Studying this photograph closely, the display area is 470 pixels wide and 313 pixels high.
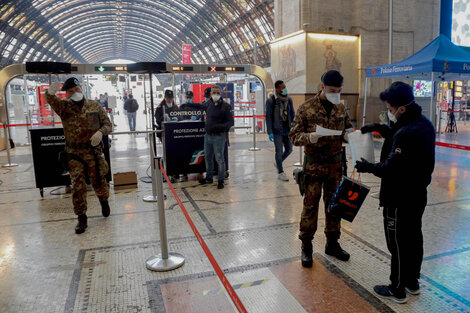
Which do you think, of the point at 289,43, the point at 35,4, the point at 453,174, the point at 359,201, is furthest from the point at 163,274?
the point at 35,4

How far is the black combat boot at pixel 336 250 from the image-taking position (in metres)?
3.69

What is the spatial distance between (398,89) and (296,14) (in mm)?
13129

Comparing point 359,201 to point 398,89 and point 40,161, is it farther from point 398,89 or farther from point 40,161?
point 40,161

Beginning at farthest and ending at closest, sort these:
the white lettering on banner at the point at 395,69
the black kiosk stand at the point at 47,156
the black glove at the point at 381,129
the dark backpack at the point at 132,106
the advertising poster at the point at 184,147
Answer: the dark backpack at the point at 132,106
the white lettering on banner at the point at 395,69
the advertising poster at the point at 184,147
the black kiosk stand at the point at 47,156
the black glove at the point at 381,129

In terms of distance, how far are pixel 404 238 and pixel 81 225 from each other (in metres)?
3.78

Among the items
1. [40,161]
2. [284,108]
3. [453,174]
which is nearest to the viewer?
[40,161]

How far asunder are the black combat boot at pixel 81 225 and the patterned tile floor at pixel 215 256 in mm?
76

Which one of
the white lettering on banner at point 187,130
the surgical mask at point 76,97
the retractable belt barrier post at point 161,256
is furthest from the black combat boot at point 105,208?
the white lettering on banner at point 187,130

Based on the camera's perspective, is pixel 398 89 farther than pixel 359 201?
No

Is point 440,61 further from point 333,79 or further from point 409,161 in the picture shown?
point 409,161

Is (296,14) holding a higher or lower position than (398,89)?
higher

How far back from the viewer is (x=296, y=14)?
14.7 metres

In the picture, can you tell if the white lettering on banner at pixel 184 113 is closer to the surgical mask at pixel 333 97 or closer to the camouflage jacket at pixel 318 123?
the camouflage jacket at pixel 318 123

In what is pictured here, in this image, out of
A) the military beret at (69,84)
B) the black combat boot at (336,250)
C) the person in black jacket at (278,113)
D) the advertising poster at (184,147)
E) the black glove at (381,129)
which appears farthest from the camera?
the advertising poster at (184,147)
